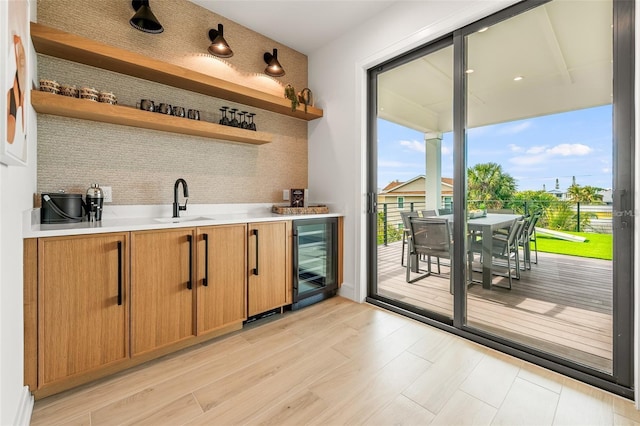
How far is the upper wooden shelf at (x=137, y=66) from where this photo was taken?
177cm

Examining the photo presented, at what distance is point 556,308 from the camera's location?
1.88 meters

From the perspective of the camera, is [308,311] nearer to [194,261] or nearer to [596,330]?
[194,261]

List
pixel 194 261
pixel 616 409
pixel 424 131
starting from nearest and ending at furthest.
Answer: pixel 616 409 → pixel 194 261 → pixel 424 131

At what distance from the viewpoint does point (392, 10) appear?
258cm

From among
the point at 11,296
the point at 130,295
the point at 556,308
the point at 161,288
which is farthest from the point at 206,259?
the point at 556,308

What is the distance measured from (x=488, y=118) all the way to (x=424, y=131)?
52cm

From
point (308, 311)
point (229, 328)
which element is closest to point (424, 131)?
point (308, 311)

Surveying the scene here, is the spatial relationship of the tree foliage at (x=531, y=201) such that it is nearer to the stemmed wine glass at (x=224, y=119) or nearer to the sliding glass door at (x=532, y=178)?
the sliding glass door at (x=532, y=178)

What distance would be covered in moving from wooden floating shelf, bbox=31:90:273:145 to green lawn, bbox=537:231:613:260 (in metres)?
2.40

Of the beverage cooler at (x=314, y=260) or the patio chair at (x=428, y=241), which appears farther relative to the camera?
the beverage cooler at (x=314, y=260)

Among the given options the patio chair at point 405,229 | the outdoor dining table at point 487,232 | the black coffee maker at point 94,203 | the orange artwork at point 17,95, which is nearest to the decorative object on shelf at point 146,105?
the black coffee maker at point 94,203

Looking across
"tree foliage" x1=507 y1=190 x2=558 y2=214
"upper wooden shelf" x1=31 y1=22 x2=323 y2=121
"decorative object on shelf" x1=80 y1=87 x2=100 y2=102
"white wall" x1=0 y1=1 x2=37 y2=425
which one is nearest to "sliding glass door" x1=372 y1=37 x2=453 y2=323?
"tree foliage" x1=507 y1=190 x2=558 y2=214

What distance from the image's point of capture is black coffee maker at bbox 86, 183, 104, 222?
195 cm

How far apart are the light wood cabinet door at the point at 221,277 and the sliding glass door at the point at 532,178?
4.98 ft
